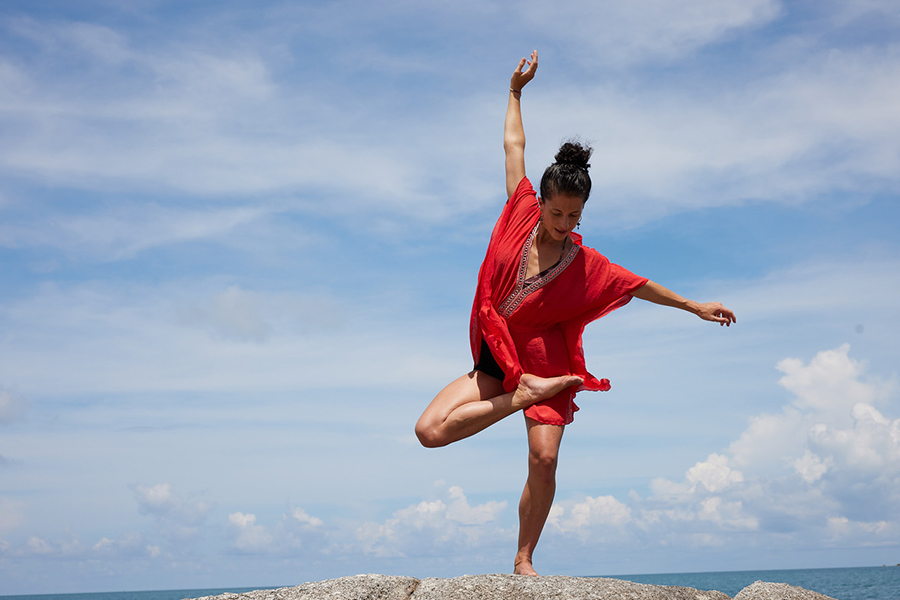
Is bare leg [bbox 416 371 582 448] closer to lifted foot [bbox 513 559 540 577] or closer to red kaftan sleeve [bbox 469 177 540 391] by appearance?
red kaftan sleeve [bbox 469 177 540 391]

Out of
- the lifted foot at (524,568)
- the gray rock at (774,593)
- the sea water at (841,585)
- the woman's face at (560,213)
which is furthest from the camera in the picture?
the sea water at (841,585)

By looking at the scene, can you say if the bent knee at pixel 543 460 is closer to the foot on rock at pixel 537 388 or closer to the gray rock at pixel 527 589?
the foot on rock at pixel 537 388

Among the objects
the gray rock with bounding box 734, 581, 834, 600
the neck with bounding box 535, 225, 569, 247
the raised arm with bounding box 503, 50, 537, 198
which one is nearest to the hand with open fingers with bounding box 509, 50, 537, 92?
the raised arm with bounding box 503, 50, 537, 198

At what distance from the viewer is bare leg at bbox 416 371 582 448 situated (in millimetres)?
5527

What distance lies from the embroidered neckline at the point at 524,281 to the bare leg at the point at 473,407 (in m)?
0.53

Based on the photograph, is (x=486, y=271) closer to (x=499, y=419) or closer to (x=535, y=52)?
(x=499, y=419)

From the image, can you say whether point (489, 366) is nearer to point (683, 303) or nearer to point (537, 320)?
point (537, 320)

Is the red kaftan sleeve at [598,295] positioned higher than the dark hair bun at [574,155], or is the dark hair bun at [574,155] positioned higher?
the dark hair bun at [574,155]

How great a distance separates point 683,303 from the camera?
5746 millimetres

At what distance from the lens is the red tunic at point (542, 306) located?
18.6 feet

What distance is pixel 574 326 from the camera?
5.88 meters

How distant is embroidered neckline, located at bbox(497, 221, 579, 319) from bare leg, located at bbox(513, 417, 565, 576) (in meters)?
0.84

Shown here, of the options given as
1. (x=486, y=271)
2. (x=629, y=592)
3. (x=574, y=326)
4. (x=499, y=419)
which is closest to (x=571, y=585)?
(x=629, y=592)

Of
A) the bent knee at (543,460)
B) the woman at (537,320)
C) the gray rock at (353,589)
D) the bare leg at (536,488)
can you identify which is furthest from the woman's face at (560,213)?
the gray rock at (353,589)
